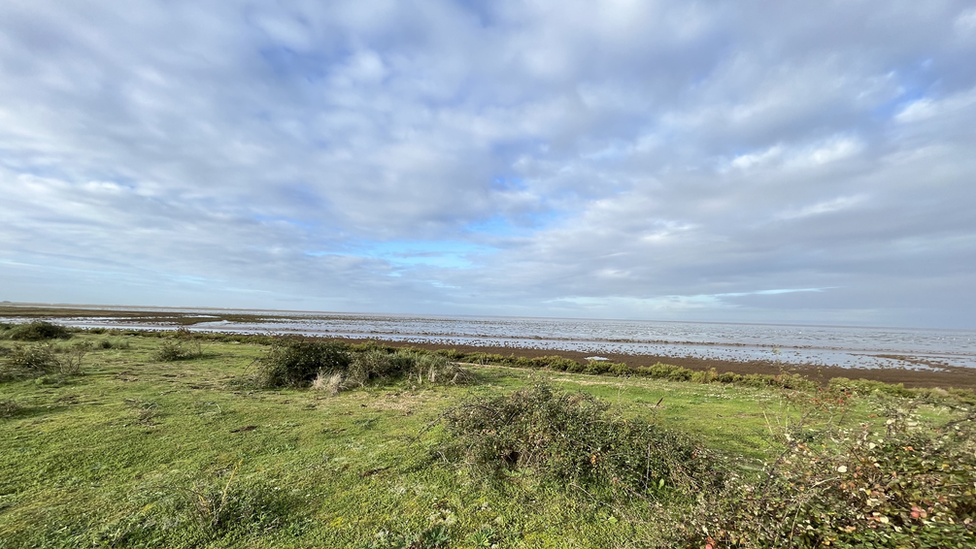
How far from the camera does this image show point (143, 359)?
644 inches

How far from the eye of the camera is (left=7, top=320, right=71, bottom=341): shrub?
21.6 metres

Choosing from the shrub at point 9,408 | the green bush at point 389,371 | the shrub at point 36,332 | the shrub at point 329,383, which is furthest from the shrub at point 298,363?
the shrub at point 36,332

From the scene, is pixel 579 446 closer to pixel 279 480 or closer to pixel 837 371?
pixel 279 480

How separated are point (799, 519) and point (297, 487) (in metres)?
5.54

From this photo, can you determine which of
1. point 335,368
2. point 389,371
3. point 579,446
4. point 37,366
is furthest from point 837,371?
point 37,366

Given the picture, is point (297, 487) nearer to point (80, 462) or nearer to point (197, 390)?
point (80, 462)

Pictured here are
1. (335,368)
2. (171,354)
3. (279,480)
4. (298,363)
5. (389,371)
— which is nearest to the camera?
(279,480)

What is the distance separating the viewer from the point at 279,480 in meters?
5.34

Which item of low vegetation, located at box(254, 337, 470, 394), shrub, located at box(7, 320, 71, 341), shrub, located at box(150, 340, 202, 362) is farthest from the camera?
shrub, located at box(7, 320, 71, 341)

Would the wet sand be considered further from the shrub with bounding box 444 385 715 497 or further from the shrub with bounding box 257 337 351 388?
the shrub with bounding box 444 385 715 497

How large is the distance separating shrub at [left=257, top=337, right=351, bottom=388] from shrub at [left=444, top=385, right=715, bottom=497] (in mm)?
8372

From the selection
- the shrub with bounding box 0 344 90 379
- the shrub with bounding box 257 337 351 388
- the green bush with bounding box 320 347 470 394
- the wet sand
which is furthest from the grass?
the wet sand

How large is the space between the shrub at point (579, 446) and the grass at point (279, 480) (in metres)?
0.25

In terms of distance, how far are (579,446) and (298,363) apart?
10.8 meters
